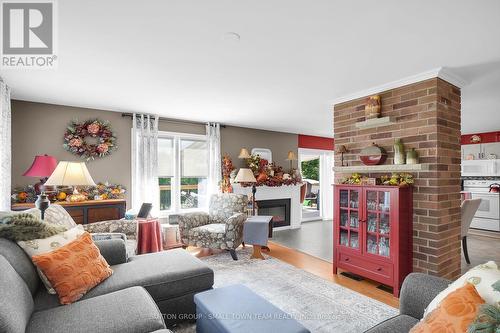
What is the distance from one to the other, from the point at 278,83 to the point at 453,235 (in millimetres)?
2634

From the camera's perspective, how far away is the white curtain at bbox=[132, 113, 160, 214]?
4539mm

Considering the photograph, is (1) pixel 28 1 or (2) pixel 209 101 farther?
(2) pixel 209 101

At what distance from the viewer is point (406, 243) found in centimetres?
280

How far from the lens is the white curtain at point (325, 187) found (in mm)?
7285

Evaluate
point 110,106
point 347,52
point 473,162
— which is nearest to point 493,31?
point 347,52

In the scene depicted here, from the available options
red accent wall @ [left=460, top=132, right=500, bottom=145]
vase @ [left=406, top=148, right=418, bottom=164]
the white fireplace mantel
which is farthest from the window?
red accent wall @ [left=460, top=132, right=500, bottom=145]

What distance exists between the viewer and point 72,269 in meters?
1.79

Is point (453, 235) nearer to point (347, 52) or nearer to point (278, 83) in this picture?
point (347, 52)

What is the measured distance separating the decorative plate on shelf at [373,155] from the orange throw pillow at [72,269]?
9.69 ft

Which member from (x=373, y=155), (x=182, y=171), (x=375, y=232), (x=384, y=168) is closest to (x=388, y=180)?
(x=384, y=168)

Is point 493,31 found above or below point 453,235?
above

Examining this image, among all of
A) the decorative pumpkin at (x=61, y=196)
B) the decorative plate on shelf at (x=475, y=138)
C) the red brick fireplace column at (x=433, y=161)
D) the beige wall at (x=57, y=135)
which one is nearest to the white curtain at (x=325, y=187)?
the decorative plate on shelf at (x=475, y=138)

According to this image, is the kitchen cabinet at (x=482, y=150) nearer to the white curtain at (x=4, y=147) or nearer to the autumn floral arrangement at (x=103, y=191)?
the autumn floral arrangement at (x=103, y=191)

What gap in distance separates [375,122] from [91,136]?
425cm
